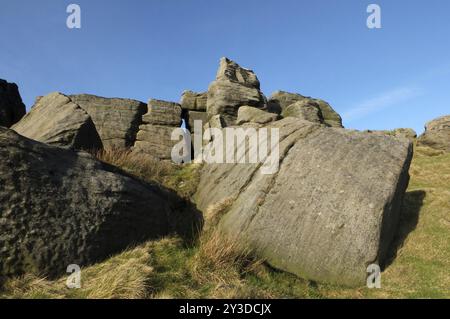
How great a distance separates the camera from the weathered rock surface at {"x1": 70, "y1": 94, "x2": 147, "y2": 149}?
22984 millimetres

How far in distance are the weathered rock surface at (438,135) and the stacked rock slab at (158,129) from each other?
97.1 ft

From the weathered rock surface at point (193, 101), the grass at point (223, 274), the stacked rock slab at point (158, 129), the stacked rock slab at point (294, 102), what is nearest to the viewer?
the grass at point (223, 274)

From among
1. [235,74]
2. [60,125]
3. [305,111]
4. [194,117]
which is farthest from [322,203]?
[235,74]

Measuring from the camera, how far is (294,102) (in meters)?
31.2

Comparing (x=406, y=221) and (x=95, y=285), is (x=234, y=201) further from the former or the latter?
(x=406, y=221)

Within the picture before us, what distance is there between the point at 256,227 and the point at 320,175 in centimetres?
300

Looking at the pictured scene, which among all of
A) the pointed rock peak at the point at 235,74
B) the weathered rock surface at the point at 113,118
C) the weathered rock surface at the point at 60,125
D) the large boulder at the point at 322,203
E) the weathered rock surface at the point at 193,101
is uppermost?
the pointed rock peak at the point at 235,74

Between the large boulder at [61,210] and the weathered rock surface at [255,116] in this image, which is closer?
the large boulder at [61,210]

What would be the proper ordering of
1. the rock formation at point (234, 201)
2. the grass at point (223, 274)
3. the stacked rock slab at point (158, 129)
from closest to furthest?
the grass at point (223, 274) < the rock formation at point (234, 201) < the stacked rock slab at point (158, 129)

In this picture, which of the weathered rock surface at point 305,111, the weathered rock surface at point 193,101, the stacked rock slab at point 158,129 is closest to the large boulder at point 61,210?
the stacked rock slab at point 158,129

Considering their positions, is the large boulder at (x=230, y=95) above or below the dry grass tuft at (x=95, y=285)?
above

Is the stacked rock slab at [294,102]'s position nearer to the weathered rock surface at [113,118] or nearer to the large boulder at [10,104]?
the weathered rock surface at [113,118]

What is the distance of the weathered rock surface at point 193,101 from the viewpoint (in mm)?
26594
